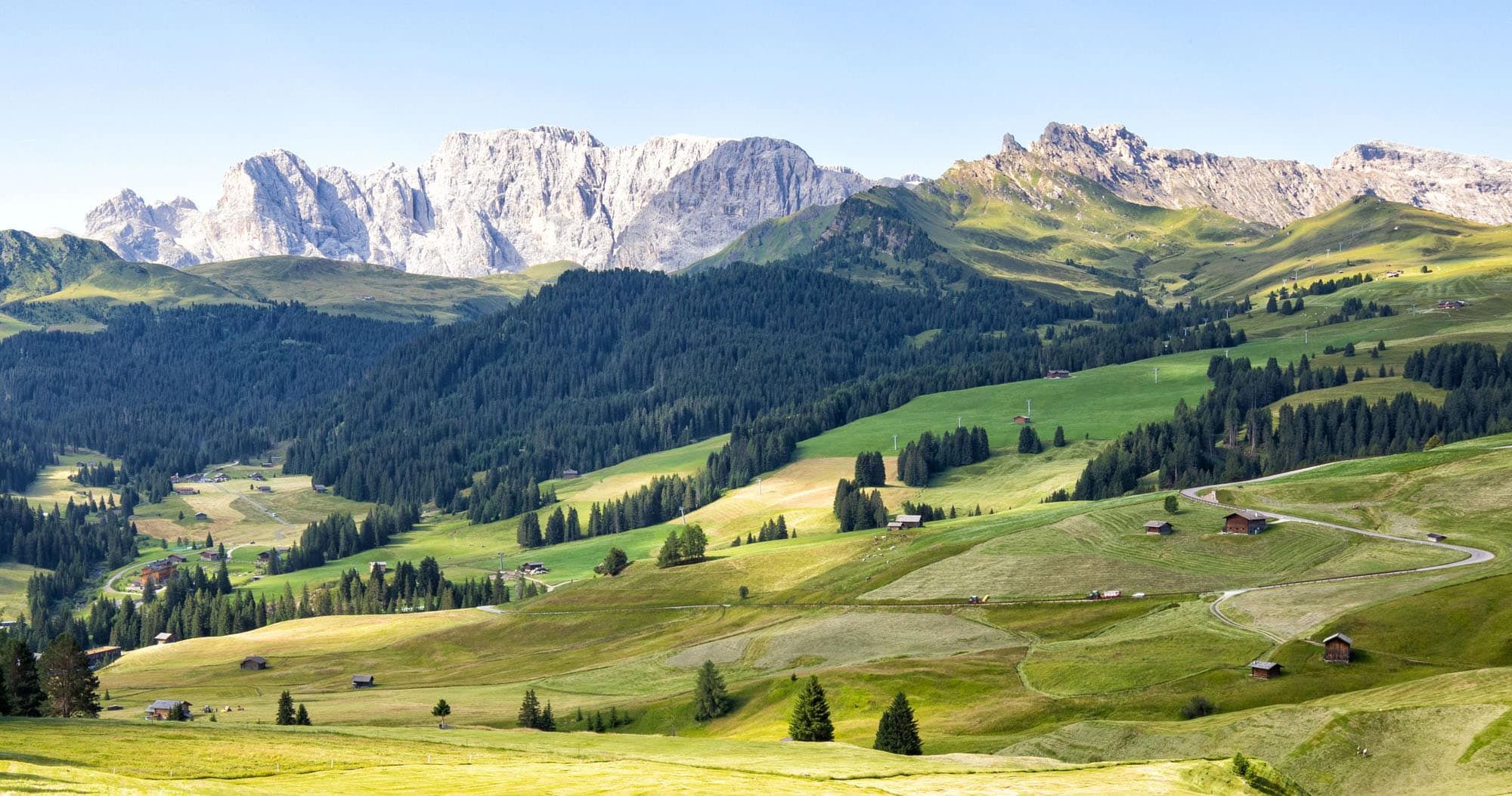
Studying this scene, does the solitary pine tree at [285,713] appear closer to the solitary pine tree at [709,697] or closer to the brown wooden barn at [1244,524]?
the solitary pine tree at [709,697]

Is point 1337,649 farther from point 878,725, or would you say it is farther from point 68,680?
point 68,680

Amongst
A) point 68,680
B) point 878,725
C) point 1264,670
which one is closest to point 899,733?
point 878,725

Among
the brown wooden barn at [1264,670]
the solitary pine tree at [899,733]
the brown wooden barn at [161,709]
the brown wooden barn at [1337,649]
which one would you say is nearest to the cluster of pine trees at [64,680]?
the brown wooden barn at [161,709]

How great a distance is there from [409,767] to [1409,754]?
61973 mm

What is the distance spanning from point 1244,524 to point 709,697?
80.0 metres

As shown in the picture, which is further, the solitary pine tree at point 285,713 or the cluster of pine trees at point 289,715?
the solitary pine tree at point 285,713

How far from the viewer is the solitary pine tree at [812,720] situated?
10900 centimetres

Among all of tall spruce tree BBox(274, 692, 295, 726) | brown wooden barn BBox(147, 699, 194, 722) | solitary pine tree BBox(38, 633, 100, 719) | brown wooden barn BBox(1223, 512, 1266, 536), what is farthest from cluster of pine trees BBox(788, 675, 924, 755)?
brown wooden barn BBox(1223, 512, 1266, 536)

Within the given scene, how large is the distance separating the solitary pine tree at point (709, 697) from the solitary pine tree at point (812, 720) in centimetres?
2290

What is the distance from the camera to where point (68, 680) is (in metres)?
123

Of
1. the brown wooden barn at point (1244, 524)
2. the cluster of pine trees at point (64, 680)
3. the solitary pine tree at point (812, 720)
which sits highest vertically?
the cluster of pine trees at point (64, 680)

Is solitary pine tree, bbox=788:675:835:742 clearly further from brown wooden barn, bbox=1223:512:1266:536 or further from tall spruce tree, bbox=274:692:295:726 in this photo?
brown wooden barn, bbox=1223:512:1266:536

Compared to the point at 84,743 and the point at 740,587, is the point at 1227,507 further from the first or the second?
the point at 84,743

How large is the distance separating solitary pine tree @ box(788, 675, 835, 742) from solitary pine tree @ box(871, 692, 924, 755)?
9205 millimetres
